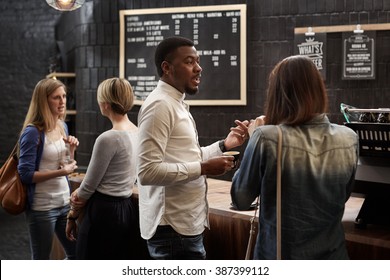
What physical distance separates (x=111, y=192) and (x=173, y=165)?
0.86m

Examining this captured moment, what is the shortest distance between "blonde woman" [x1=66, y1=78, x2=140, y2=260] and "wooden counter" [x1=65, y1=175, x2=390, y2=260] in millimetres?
293

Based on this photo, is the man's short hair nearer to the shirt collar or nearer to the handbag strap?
the shirt collar

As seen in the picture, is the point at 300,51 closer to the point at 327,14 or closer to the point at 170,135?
the point at 327,14

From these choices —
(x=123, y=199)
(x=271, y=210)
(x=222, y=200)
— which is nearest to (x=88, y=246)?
(x=123, y=199)

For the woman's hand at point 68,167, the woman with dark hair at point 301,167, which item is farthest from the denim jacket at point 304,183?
the woman's hand at point 68,167

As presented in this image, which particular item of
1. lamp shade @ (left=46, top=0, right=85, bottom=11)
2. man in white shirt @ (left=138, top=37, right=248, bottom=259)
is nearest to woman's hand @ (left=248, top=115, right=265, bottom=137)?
man in white shirt @ (left=138, top=37, right=248, bottom=259)

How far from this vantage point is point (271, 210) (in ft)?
5.58

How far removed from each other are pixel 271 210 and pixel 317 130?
289 mm

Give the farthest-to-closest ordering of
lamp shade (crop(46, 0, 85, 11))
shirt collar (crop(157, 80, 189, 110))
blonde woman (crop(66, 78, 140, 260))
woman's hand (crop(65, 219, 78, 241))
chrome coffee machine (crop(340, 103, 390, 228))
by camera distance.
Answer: lamp shade (crop(46, 0, 85, 11))
woman's hand (crop(65, 219, 78, 241))
blonde woman (crop(66, 78, 140, 260))
shirt collar (crop(157, 80, 189, 110))
chrome coffee machine (crop(340, 103, 390, 228))

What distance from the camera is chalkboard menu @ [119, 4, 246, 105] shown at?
5578 millimetres

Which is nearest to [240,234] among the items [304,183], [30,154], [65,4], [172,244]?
[172,244]

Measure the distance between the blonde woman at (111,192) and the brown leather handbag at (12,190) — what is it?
0.38 meters

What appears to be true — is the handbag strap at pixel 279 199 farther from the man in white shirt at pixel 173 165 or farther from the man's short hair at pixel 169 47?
the man's short hair at pixel 169 47

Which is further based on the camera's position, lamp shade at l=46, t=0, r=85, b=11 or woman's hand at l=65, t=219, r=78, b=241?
lamp shade at l=46, t=0, r=85, b=11
